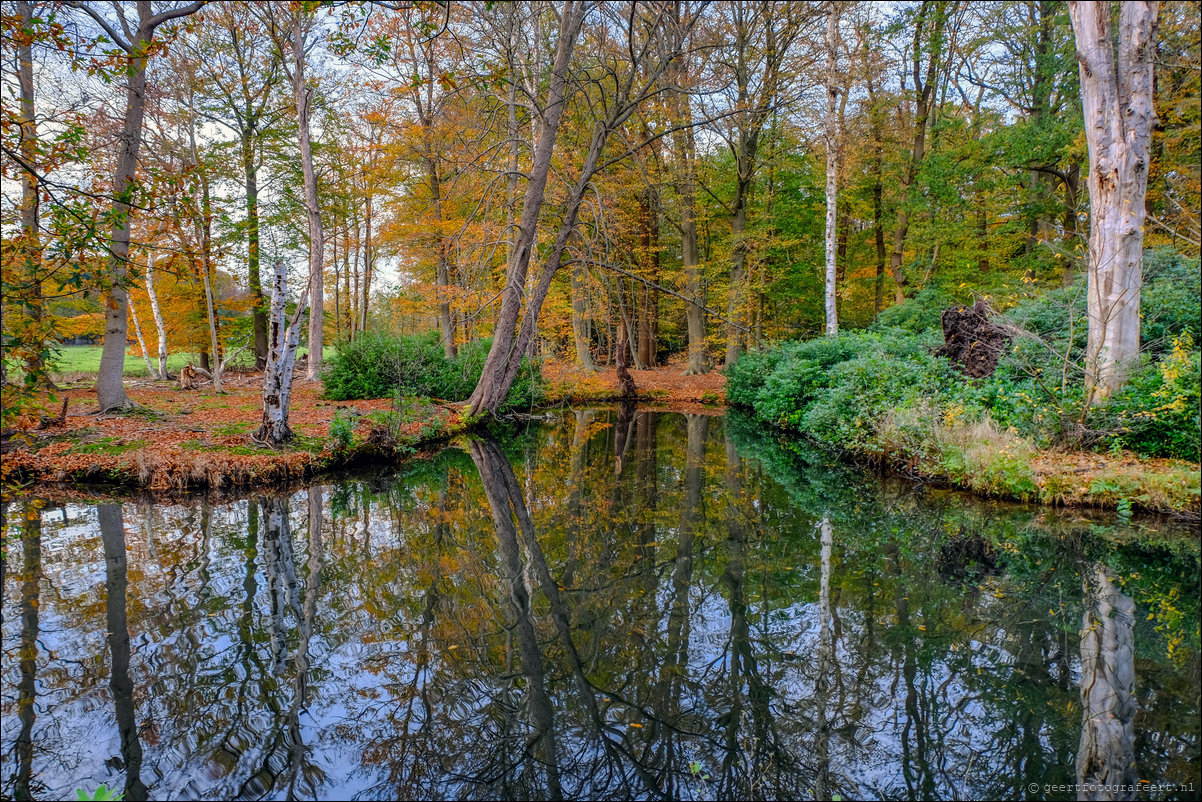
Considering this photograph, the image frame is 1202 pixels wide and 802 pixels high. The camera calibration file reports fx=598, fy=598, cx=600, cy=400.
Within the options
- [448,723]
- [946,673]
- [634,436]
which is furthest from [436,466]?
[946,673]

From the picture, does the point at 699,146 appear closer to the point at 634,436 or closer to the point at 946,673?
the point at 634,436

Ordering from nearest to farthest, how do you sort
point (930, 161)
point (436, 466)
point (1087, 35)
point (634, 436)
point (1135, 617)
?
1. point (1135, 617)
2. point (1087, 35)
3. point (436, 466)
4. point (634, 436)
5. point (930, 161)

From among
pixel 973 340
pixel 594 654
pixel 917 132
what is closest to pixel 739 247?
pixel 917 132

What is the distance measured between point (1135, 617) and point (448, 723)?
5218 mm

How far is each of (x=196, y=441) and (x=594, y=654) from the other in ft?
28.0

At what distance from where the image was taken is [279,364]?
9500 millimetres

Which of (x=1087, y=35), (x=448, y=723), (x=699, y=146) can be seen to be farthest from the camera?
(x=699, y=146)

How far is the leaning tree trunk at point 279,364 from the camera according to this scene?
30.3ft

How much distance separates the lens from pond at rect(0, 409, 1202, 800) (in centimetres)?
312

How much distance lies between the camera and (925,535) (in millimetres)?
7004

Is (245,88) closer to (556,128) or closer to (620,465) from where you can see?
(556,128)

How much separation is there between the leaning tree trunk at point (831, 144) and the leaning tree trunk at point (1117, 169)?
624cm

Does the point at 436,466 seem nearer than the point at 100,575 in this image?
No

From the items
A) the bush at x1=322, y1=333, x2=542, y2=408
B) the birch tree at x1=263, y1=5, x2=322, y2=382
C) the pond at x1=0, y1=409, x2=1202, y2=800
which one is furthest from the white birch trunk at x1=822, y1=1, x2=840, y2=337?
the birch tree at x1=263, y1=5, x2=322, y2=382
